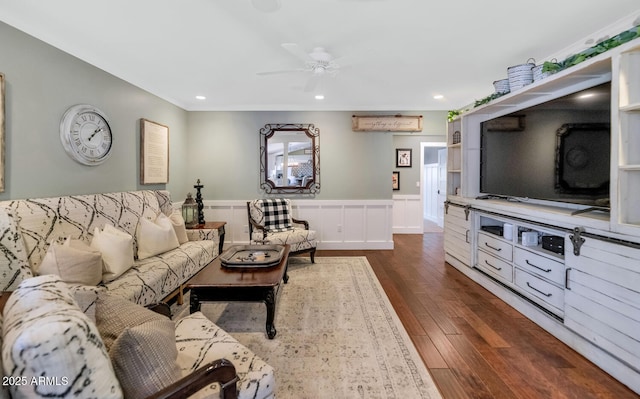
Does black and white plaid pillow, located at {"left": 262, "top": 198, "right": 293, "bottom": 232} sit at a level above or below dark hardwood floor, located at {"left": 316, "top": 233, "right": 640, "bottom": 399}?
above

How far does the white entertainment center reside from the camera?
177 cm

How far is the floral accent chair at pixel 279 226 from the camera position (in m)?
4.09

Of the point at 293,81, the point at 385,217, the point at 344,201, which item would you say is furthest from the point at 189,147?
the point at 385,217

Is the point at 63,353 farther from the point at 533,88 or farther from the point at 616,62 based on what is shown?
the point at 533,88

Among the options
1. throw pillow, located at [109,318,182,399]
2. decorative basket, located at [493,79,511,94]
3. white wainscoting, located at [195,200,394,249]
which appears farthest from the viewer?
white wainscoting, located at [195,200,394,249]

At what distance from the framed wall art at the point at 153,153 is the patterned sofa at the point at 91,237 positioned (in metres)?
0.38

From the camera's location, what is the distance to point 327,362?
2.00 metres

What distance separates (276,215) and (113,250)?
241 centimetres

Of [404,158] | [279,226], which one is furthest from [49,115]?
[404,158]

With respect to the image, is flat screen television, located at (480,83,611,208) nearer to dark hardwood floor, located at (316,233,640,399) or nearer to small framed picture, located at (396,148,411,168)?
dark hardwood floor, located at (316,233,640,399)

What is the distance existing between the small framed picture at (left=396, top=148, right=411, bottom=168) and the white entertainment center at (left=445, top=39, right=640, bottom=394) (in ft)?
10.6

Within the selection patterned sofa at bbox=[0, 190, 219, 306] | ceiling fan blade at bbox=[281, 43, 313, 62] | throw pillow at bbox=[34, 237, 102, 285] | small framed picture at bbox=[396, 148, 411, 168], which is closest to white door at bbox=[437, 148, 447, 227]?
small framed picture at bbox=[396, 148, 411, 168]

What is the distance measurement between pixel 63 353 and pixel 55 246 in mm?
1807

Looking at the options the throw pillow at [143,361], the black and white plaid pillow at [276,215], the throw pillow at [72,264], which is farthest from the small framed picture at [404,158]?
the throw pillow at [143,361]
